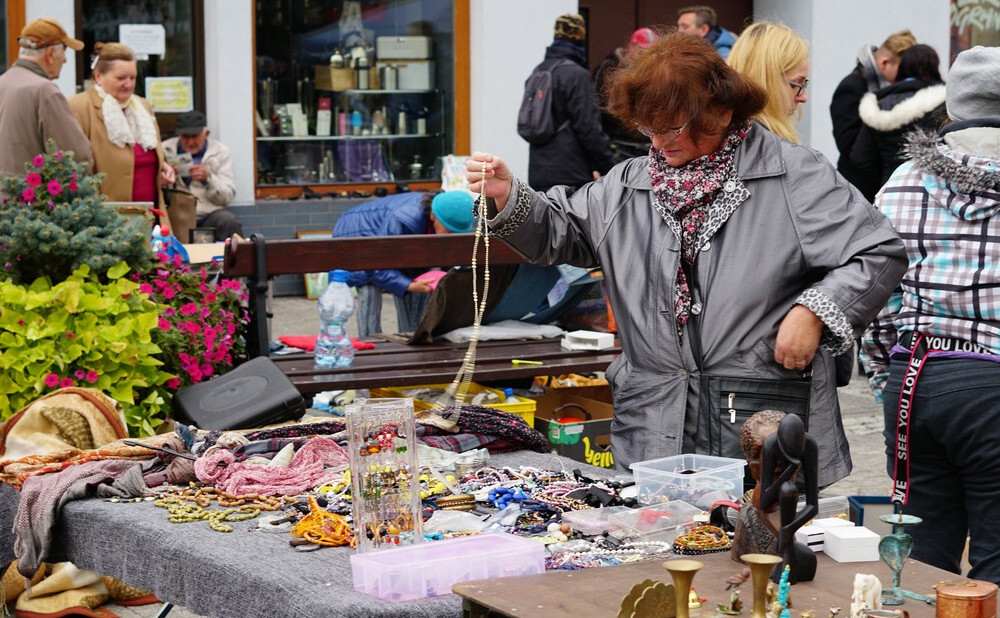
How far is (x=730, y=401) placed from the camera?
321cm

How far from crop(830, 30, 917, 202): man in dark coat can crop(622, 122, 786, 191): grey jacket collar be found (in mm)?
5583

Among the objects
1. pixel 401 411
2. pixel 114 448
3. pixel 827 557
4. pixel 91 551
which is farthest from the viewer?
pixel 114 448

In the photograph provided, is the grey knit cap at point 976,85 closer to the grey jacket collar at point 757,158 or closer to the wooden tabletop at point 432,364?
the grey jacket collar at point 757,158

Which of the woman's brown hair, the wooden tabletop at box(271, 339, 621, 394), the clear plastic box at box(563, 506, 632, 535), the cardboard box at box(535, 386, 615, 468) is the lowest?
the cardboard box at box(535, 386, 615, 468)

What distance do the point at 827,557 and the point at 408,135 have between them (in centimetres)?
996

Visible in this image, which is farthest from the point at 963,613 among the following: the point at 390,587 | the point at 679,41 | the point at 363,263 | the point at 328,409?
the point at 328,409

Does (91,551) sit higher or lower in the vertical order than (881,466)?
higher

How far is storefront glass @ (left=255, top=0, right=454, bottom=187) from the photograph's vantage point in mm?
11414

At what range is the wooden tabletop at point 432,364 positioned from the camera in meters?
5.25

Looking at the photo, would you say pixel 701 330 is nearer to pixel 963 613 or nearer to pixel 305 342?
pixel 963 613

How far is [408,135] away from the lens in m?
12.0

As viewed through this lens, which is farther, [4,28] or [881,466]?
[4,28]

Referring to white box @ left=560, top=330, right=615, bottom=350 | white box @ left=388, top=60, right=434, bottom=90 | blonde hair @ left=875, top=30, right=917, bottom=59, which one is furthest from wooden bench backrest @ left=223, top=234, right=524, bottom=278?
white box @ left=388, top=60, right=434, bottom=90

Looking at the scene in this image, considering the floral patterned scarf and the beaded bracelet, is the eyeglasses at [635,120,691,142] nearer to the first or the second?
the floral patterned scarf
